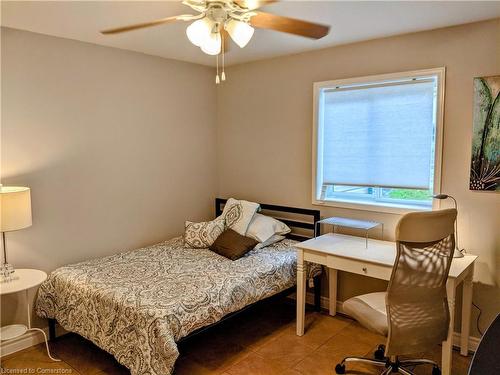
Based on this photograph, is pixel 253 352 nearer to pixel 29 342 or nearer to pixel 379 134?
pixel 29 342

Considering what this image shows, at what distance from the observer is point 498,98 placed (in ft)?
8.75

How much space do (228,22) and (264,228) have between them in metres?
2.08

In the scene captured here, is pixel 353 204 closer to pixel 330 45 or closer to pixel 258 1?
pixel 330 45

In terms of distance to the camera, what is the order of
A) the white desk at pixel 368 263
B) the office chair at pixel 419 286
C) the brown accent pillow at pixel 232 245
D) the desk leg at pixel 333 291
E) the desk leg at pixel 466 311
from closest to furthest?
the office chair at pixel 419 286, the white desk at pixel 368 263, the desk leg at pixel 466 311, the brown accent pillow at pixel 232 245, the desk leg at pixel 333 291

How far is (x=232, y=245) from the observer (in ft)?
11.0

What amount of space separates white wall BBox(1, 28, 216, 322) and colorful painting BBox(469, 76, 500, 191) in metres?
2.59

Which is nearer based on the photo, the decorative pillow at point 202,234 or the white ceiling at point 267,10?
the white ceiling at point 267,10

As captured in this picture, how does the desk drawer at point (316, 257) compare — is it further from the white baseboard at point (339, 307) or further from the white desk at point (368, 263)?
the white baseboard at point (339, 307)

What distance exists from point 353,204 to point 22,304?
2.80 metres

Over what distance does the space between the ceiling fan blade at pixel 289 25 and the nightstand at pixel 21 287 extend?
2.18 meters

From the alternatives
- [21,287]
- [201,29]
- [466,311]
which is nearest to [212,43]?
[201,29]

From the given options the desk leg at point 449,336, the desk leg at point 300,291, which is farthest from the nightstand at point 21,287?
the desk leg at point 449,336

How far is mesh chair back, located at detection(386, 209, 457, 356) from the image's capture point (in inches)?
84.7

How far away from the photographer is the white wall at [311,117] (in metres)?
2.79
